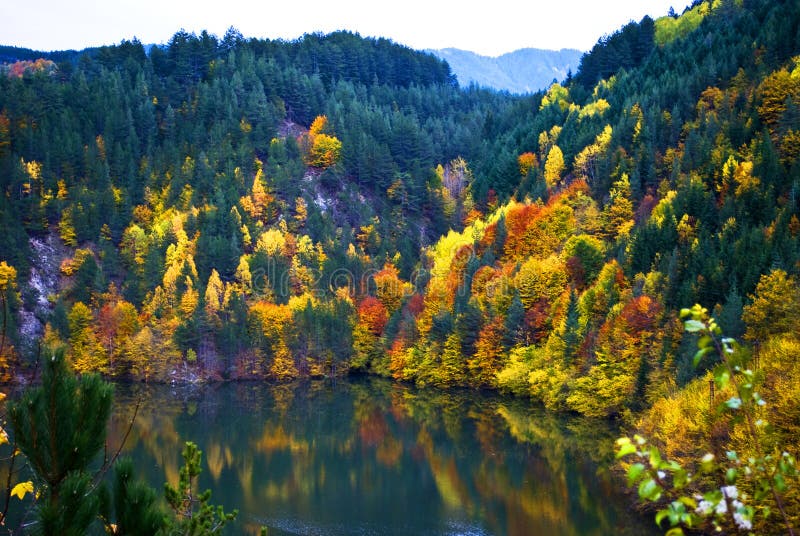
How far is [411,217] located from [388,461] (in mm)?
67761

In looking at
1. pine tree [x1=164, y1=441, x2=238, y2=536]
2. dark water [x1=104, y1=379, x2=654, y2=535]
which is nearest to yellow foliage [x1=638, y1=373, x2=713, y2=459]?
dark water [x1=104, y1=379, x2=654, y2=535]

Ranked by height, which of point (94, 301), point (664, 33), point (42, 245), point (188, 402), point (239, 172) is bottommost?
point (188, 402)

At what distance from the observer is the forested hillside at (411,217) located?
186ft

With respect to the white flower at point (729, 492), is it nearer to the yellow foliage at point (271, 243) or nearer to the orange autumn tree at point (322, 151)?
the yellow foliage at point (271, 243)

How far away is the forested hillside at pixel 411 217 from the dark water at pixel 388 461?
6418 mm

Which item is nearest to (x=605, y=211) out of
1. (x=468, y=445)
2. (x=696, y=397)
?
(x=468, y=445)

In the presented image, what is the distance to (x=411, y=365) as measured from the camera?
76938 mm

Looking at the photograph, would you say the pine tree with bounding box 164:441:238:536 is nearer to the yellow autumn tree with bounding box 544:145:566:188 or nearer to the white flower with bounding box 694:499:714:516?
the white flower with bounding box 694:499:714:516

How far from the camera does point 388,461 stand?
163 feet

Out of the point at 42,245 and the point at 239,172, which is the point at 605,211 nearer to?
the point at 239,172

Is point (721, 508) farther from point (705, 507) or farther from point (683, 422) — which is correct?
point (683, 422)

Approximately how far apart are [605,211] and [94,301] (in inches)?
2333

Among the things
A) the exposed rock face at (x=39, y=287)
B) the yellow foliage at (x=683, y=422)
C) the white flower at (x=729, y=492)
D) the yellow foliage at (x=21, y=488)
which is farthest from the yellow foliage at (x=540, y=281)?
the white flower at (x=729, y=492)

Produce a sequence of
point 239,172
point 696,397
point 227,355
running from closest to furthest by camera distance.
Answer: point 696,397 → point 227,355 → point 239,172
